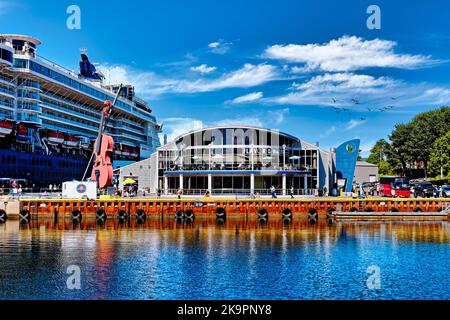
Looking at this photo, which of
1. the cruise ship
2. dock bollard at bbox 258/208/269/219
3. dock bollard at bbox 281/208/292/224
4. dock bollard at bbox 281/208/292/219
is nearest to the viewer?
dock bollard at bbox 281/208/292/224

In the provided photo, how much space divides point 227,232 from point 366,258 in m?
14.8

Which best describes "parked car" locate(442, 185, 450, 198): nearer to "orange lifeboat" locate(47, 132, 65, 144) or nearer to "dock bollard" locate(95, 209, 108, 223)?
"dock bollard" locate(95, 209, 108, 223)

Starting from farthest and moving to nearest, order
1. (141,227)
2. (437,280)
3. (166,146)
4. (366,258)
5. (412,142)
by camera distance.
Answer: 1. (412,142)
2. (166,146)
3. (141,227)
4. (366,258)
5. (437,280)

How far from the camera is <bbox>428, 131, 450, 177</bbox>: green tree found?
302 feet

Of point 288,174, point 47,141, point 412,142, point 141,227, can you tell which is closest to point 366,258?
point 141,227

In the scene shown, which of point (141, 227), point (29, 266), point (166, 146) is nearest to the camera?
point (29, 266)

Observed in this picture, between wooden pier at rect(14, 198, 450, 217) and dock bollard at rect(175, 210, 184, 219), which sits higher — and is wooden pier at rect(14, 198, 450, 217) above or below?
above

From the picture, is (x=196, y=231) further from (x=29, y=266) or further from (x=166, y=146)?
(x=166, y=146)

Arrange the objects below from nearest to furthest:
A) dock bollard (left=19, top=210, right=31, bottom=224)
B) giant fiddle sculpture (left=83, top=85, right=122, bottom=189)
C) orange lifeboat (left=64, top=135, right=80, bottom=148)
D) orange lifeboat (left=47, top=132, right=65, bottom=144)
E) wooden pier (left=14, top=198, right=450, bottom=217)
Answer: dock bollard (left=19, top=210, right=31, bottom=224) < wooden pier (left=14, top=198, right=450, bottom=217) < giant fiddle sculpture (left=83, top=85, right=122, bottom=189) < orange lifeboat (left=47, top=132, right=65, bottom=144) < orange lifeboat (left=64, top=135, right=80, bottom=148)

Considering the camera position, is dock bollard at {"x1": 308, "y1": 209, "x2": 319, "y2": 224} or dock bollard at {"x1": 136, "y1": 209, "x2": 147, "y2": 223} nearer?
dock bollard at {"x1": 136, "y1": 209, "x2": 147, "y2": 223}

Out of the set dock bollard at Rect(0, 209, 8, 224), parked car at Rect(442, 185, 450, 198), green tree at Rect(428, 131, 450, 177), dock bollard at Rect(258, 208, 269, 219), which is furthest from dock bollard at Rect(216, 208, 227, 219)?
green tree at Rect(428, 131, 450, 177)

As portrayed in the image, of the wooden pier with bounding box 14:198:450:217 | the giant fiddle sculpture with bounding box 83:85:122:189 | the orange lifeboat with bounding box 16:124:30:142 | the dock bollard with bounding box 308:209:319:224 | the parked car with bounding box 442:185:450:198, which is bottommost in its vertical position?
the dock bollard with bounding box 308:209:319:224

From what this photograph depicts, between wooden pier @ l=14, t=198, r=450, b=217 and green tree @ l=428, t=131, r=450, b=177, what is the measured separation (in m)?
39.9

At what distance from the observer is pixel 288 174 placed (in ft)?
224
